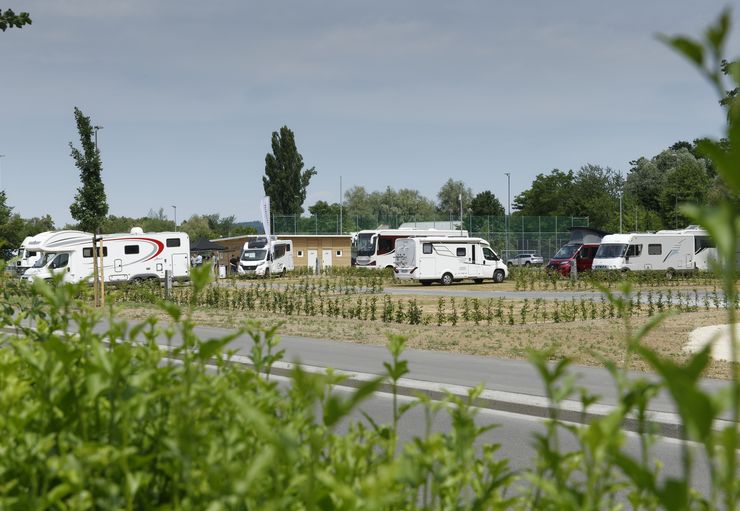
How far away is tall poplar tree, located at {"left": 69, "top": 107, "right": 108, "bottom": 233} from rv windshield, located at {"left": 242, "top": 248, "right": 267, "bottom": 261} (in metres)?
27.6

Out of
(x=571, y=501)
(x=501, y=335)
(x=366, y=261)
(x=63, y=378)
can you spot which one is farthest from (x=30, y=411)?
(x=366, y=261)

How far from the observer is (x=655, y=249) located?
4428cm

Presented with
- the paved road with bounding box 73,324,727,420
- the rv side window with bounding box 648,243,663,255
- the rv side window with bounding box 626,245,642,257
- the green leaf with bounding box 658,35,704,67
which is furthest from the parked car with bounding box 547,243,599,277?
the green leaf with bounding box 658,35,704,67

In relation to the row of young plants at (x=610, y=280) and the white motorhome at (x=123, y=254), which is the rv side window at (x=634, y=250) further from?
the white motorhome at (x=123, y=254)

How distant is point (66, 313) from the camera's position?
2.67 meters

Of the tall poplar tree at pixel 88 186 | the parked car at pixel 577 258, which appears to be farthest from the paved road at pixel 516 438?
the parked car at pixel 577 258

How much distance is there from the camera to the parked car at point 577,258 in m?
44.4

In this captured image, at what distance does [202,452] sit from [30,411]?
1.52 ft

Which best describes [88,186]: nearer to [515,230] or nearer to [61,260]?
[61,260]

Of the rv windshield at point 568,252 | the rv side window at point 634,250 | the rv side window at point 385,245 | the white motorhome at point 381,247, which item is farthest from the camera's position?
→ the rv side window at point 385,245

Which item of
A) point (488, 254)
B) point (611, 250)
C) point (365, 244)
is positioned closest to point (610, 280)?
point (611, 250)

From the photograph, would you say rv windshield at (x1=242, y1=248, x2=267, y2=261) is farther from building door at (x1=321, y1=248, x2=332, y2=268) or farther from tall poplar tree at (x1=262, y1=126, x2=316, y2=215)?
tall poplar tree at (x1=262, y1=126, x2=316, y2=215)

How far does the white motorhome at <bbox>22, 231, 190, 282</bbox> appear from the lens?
40.8 metres

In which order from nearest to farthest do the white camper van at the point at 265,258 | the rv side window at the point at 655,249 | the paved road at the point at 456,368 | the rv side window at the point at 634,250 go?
the paved road at the point at 456,368
the rv side window at the point at 634,250
the rv side window at the point at 655,249
the white camper van at the point at 265,258
